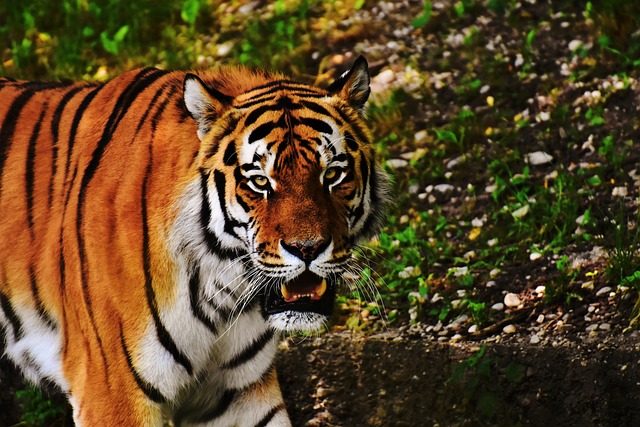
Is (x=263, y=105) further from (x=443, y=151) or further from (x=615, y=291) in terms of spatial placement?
(x=443, y=151)

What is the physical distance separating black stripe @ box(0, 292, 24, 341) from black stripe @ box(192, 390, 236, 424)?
2.15ft

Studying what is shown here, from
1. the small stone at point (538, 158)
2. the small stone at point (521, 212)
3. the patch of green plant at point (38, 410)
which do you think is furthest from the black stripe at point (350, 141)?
the small stone at point (538, 158)

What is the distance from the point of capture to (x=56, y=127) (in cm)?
351

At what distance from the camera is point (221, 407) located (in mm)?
3434

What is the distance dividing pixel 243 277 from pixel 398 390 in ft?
3.81

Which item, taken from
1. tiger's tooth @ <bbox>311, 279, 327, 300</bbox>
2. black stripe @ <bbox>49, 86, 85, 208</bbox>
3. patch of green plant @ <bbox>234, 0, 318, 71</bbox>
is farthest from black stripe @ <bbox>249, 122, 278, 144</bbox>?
patch of green plant @ <bbox>234, 0, 318, 71</bbox>

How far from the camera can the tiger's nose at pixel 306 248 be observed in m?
2.85

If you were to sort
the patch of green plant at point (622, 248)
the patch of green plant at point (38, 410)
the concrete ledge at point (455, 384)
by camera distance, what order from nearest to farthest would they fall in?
the concrete ledge at point (455, 384)
the patch of green plant at point (622, 248)
the patch of green plant at point (38, 410)

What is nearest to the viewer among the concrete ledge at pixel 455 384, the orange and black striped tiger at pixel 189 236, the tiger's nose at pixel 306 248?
the tiger's nose at pixel 306 248

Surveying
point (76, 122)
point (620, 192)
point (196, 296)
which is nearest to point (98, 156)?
point (76, 122)

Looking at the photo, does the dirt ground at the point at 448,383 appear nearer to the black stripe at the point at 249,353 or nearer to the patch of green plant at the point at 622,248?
the patch of green plant at the point at 622,248

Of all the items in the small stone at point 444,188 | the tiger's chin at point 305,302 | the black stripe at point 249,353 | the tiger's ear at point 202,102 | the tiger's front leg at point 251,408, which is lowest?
the small stone at point 444,188

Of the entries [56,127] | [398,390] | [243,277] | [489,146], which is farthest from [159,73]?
[489,146]

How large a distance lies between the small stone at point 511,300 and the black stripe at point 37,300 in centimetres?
186
